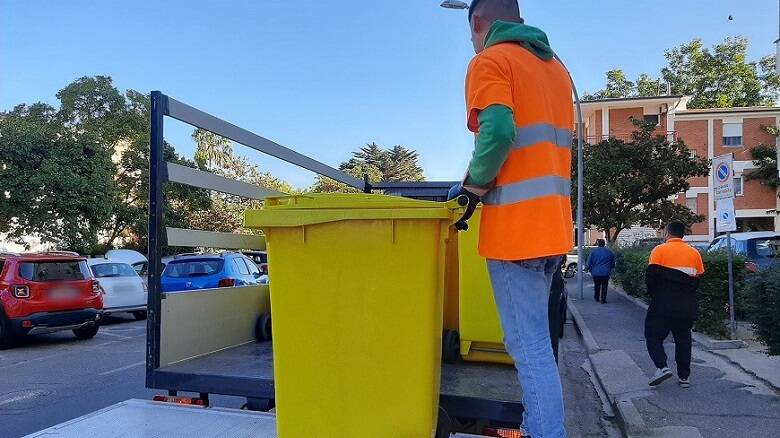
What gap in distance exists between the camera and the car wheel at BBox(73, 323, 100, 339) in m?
11.5

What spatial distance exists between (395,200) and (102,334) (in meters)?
11.8

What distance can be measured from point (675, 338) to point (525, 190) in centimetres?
503

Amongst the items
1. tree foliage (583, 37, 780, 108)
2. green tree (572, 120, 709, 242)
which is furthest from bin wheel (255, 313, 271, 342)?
tree foliage (583, 37, 780, 108)

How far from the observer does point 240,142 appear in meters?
3.74

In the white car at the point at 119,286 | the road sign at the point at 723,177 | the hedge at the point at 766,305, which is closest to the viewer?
the hedge at the point at 766,305

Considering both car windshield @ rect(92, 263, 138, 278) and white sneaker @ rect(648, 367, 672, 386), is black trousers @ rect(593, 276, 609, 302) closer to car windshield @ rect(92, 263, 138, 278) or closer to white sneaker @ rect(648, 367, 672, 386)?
white sneaker @ rect(648, 367, 672, 386)

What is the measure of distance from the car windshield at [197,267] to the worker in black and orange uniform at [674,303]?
8.35 meters

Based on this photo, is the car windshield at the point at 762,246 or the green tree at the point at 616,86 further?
the green tree at the point at 616,86

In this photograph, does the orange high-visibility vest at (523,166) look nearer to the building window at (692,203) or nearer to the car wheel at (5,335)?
the car wheel at (5,335)

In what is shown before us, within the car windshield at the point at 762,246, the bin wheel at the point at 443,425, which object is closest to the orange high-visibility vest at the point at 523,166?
the bin wheel at the point at 443,425

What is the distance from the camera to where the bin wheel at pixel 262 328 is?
4574 mm

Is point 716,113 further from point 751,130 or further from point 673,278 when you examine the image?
point 673,278

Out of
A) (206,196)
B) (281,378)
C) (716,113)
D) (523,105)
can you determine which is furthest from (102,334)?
(716,113)

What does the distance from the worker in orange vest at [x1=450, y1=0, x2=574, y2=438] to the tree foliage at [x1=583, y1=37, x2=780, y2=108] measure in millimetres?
52155
